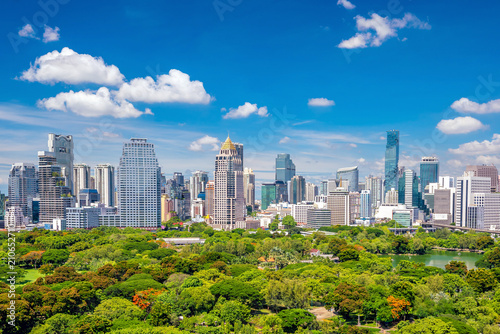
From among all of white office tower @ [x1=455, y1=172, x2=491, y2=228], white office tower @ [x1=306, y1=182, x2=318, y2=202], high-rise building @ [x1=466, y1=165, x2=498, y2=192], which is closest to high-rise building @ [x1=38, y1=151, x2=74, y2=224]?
white office tower @ [x1=455, y1=172, x2=491, y2=228]

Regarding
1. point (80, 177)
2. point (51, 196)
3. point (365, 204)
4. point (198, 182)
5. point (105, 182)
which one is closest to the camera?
point (51, 196)

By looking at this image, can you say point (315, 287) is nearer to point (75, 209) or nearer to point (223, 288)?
point (223, 288)

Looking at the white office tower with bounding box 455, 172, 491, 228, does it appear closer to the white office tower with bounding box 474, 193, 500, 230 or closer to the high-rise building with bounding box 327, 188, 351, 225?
the white office tower with bounding box 474, 193, 500, 230

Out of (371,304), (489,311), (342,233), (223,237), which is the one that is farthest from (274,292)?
(342,233)

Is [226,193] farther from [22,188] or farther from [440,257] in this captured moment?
[22,188]

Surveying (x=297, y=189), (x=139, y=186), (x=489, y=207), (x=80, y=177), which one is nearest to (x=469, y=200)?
(x=489, y=207)

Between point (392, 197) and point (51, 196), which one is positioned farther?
point (392, 197)

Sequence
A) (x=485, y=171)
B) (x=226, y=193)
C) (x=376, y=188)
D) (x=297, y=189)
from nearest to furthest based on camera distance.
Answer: (x=226, y=193) < (x=485, y=171) < (x=297, y=189) < (x=376, y=188)
